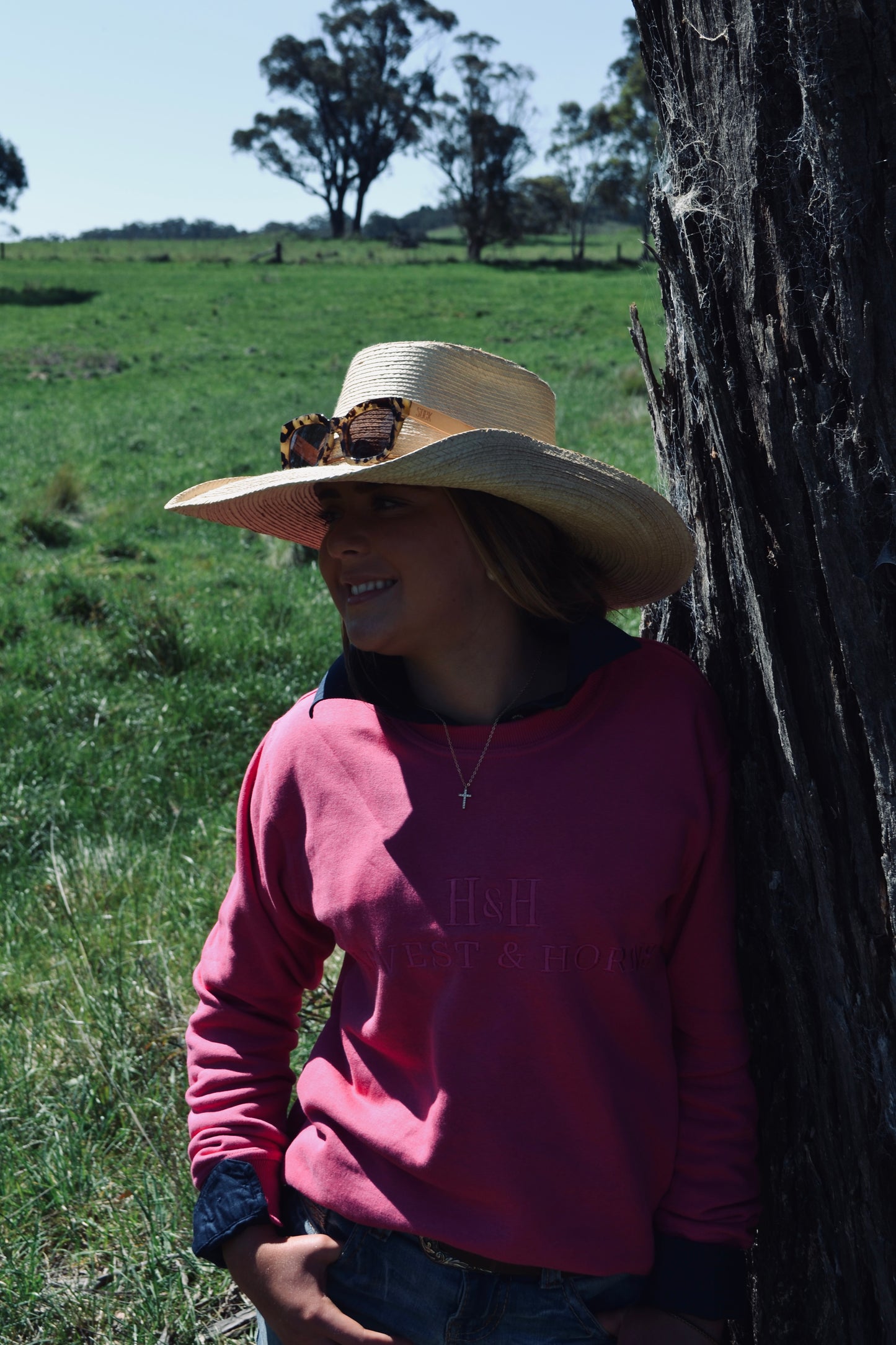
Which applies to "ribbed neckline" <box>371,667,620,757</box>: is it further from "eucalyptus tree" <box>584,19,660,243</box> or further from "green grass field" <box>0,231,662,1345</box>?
"eucalyptus tree" <box>584,19,660,243</box>

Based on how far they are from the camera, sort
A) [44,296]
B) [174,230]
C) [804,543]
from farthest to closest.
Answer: [174,230] → [44,296] → [804,543]

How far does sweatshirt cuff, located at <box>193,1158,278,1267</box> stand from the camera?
5.49 ft

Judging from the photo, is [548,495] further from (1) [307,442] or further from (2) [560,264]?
(2) [560,264]

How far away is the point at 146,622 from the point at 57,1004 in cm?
340

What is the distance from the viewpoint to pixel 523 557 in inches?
68.7

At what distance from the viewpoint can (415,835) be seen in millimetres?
1603

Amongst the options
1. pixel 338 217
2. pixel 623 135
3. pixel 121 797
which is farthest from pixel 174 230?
pixel 121 797

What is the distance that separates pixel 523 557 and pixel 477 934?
21.8 inches

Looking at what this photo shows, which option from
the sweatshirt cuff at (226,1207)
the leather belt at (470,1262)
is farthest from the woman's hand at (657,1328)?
the sweatshirt cuff at (226,1207)

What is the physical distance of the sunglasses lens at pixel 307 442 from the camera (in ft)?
5.93

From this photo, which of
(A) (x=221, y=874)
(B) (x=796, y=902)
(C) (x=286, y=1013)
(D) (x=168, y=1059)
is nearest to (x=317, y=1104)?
(C) (x=286, y=1013)

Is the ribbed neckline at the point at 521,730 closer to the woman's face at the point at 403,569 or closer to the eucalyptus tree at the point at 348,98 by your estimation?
the woman's face at the point at 403,569

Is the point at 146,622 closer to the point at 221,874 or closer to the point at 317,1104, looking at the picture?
the point at 221,874

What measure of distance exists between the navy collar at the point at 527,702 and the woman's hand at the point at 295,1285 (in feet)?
2.43
